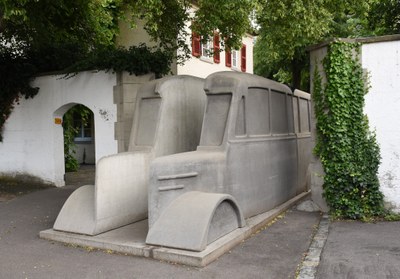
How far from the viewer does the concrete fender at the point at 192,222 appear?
6391 millimetres

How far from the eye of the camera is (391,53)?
8812 millimetres

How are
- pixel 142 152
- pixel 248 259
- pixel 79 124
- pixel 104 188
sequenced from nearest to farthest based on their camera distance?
pixel 248 259
pixel 104 188
pixel 142 152
pixel 79 124

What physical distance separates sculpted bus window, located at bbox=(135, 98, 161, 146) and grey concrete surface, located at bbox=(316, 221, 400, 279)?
12.3 ft

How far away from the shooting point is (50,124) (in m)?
13.7

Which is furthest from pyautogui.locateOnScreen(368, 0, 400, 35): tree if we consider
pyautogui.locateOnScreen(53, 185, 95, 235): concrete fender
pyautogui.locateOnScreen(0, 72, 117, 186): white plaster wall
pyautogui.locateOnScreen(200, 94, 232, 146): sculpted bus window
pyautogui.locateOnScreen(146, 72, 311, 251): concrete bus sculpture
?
pyautogui.locateOnScreen(53, 185, 95, 235): concrete fender

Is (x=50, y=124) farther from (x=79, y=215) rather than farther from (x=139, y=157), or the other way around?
(x=79, y=215)

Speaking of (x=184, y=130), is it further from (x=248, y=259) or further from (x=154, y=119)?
(x=248, y=259)

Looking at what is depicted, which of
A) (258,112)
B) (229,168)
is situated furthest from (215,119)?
(258,112)

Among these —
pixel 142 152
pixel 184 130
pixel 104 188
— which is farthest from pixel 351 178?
pixel 104 188

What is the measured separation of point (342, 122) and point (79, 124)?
16568 millimetres

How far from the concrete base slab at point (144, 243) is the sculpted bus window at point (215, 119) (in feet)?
5.29

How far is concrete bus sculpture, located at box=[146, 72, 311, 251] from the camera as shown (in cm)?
670

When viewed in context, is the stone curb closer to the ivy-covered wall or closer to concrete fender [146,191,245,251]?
the ivy-covered wall

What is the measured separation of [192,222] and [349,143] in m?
4.01
